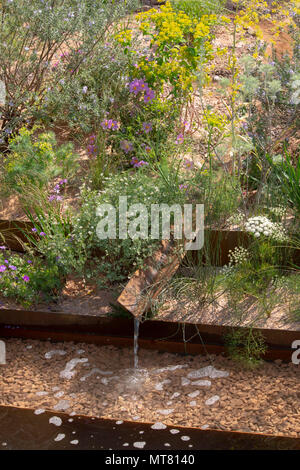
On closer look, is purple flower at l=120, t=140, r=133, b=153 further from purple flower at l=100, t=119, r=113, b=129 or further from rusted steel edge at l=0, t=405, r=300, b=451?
rusted steel edge at l=0, t=405, r=300, b=451

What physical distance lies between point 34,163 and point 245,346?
2.29 meters

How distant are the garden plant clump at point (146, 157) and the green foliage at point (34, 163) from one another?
0.04 feet

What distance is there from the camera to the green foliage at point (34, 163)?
16.1ft

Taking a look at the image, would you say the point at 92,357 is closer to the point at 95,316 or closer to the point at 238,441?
the point at 95,316

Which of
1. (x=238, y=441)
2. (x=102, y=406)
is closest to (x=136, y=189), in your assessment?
(x=102, y=406)

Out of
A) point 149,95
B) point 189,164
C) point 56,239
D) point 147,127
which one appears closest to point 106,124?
point 147,127

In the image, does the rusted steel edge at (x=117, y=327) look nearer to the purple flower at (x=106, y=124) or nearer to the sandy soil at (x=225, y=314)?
the sandy soil at (x=225, y=314)

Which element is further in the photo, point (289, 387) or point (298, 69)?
point (298, 69)

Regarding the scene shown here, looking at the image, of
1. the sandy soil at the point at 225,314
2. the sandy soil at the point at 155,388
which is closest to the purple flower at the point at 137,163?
the sandy soil at the point at 225,314

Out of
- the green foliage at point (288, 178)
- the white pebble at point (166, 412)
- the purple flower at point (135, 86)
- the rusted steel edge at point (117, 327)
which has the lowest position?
the white pebble at point (166, 412)

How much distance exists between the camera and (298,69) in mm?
5148

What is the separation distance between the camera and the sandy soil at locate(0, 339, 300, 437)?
3.42 metres

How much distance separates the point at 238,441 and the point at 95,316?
1.26 meters
